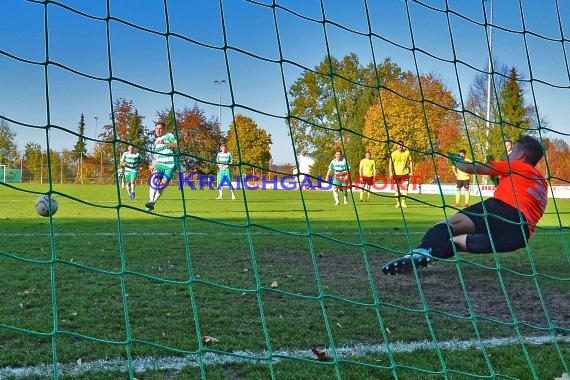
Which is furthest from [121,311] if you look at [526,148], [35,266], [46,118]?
[526,148]

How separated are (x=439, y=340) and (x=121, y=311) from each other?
1736mm

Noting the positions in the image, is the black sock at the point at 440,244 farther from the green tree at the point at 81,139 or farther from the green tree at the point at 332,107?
the green tree at the point at 332,107

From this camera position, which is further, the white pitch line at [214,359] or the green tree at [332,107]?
the green tree at [332,107]

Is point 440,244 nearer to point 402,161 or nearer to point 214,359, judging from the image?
point 214,359

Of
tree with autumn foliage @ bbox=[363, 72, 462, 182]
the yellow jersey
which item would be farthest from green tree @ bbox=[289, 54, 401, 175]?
the yellow jersey

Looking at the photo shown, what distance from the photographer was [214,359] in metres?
2.52

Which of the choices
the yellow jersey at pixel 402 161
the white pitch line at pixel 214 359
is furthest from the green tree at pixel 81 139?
the yellow jersey at pixel 402 161

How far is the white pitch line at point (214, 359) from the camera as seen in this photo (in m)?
2.30

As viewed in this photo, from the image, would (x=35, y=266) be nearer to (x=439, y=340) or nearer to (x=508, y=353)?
(x=439, y=340)

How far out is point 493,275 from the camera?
4801mm

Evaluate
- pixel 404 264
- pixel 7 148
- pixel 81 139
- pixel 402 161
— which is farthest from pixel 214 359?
pixel 7 148

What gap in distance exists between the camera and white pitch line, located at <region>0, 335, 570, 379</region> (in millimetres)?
2305

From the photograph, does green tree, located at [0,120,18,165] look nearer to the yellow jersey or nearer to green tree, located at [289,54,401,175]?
green tree, located at [289,54,401,175]

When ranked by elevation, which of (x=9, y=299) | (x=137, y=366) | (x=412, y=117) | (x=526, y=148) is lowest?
(x=137, y=366)
